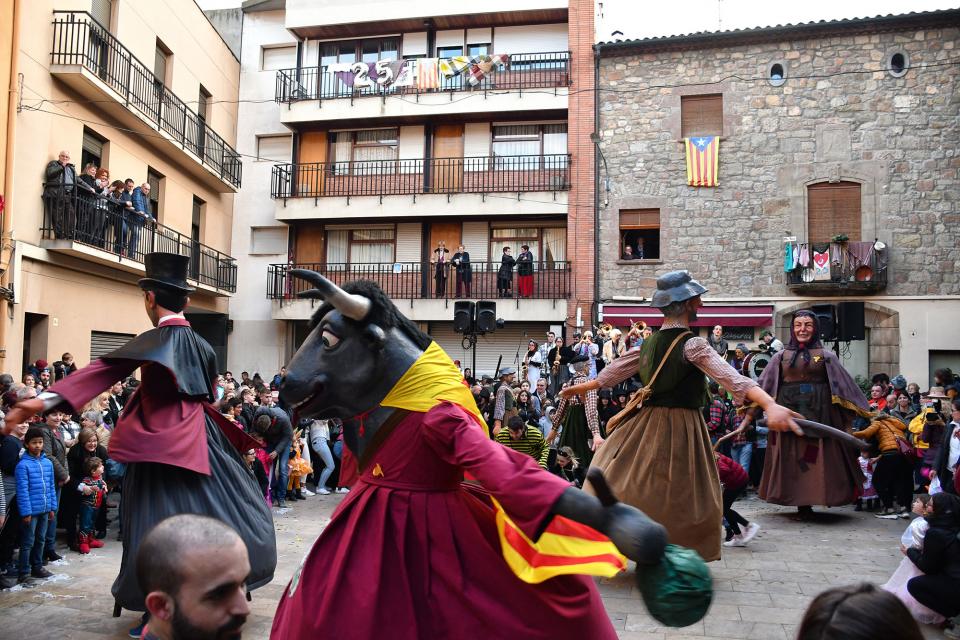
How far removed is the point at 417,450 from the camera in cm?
281

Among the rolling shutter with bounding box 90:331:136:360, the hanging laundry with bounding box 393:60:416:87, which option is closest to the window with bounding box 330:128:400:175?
the hanging laundry with bounding box 393:60:416:87

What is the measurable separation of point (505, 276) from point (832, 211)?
9179mm

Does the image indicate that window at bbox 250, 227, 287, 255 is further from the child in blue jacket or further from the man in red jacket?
the man in red jacket

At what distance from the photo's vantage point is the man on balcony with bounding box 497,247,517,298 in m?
22.6

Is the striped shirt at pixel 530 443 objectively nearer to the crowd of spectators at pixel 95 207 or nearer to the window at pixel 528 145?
the crowd of spectators at pixel 95 207

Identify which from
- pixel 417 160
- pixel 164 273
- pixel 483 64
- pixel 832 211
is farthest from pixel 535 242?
pixel 164 273

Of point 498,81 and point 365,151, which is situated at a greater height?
point 498,81

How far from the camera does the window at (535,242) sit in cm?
2383

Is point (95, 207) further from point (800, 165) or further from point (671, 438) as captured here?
point (800, 165)

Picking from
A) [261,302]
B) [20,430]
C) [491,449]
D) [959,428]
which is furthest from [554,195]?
→ [491,449]

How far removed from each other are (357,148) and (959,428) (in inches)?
823

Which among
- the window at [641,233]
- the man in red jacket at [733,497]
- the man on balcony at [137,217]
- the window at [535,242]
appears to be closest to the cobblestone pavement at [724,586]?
the man in red jacket at [733,497]

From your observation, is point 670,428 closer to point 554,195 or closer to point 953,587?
point 953,587

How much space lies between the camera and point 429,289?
24.4 metres
